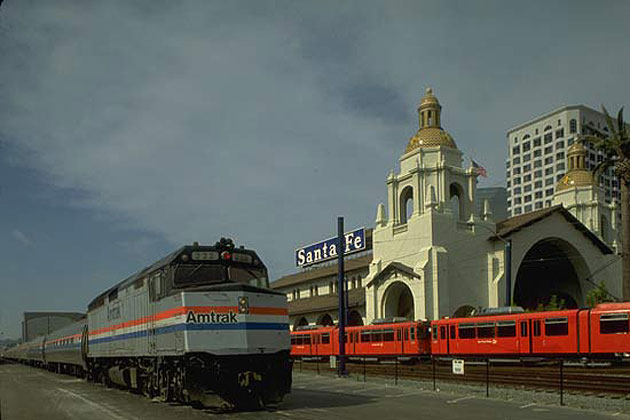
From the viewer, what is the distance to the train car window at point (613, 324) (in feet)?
101

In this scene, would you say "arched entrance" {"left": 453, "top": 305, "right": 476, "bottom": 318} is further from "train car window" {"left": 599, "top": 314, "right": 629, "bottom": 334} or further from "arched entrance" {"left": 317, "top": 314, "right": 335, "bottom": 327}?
"train car window" {"left": 599, "top": 314, "right": 629, "bottom": 334}

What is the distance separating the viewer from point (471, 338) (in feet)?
125

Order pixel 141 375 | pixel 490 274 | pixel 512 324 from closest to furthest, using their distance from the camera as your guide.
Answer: pixel 141 375 → pixel 512 324 → pixel 490 274

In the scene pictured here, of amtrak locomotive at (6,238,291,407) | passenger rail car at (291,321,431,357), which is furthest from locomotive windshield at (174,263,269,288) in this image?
passenger rail car at (291,321,431,357)

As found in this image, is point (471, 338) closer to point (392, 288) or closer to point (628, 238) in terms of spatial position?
point (628, 238)

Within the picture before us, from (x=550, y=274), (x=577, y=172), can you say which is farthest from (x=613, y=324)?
(x=577, y=172)

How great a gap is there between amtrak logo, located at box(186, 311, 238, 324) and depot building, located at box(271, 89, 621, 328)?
3290 centimetres

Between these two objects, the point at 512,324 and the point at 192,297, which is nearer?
the point at 192,297

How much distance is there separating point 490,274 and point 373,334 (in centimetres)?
1537

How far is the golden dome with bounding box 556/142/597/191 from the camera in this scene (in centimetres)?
6919

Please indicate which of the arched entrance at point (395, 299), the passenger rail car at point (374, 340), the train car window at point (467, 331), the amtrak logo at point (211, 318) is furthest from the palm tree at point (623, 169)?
the amtrak logo at point (211, 318)

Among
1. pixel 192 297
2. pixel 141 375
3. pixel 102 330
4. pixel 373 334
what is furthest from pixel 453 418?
pixel 373 334

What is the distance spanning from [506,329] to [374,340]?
1165 cm

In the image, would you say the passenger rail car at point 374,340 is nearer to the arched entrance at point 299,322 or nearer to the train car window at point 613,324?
the train car window at point 613,324
